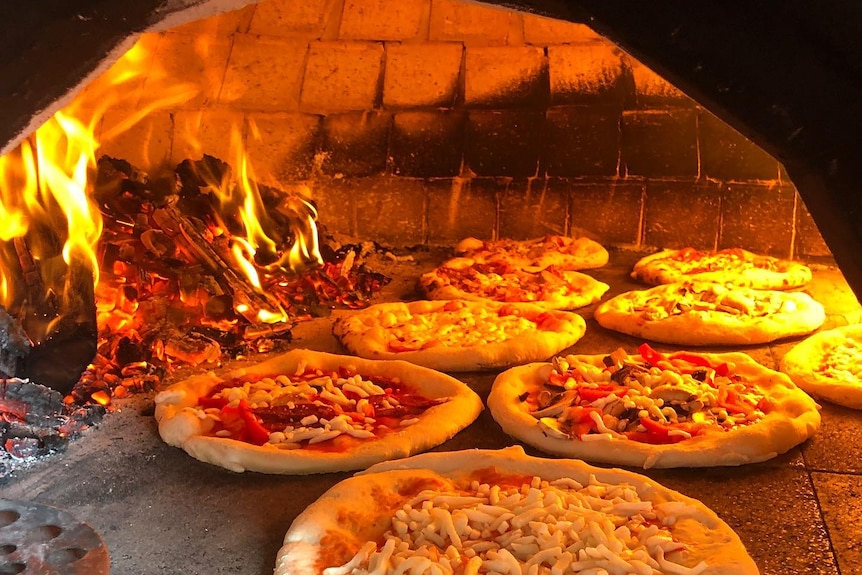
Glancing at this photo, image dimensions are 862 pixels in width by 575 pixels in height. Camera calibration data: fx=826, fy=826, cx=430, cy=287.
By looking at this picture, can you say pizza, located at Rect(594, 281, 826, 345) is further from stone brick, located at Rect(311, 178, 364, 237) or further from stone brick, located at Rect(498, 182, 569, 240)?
stone brick, located at Rect(311, 178, 364, 237)

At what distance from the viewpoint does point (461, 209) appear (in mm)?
5820

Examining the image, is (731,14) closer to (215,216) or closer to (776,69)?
(776,69)

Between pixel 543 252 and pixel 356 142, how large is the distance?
1.49 meters

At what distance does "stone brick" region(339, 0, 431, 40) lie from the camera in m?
5.64

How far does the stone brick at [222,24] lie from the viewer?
546 cm

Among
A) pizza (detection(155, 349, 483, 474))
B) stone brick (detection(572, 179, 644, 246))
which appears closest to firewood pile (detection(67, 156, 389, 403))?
pizza (detection(155, 349, 483, 474))

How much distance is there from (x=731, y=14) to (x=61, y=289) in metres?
2.87

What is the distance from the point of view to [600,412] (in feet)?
10.2

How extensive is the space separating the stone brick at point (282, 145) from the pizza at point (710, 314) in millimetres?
2328

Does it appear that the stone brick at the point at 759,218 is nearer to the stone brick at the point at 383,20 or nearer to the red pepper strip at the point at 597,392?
the stone brick at the point at 383,20

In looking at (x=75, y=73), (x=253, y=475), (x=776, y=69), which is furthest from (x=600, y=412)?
(x=75, y=73)

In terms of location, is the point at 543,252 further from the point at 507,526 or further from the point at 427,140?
the point at 507,526

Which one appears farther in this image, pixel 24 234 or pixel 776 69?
pixel 24 234

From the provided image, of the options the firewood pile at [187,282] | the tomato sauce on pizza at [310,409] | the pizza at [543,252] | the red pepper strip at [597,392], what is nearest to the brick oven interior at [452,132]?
the pizza at [543,252]
